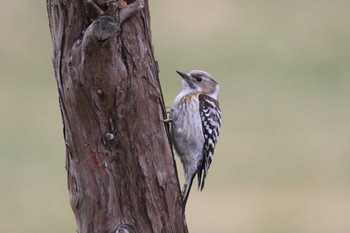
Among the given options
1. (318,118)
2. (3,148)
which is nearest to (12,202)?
(3,148)

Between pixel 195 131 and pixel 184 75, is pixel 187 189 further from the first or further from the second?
pixel 184 75

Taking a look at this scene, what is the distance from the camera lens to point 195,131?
26.7 ft

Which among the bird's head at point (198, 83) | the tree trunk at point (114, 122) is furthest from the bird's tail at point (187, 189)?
the bird's head at point (198, 83)

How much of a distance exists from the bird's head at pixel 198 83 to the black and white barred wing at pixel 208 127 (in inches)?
6.7

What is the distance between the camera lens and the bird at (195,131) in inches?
314

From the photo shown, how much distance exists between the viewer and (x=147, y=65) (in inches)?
257

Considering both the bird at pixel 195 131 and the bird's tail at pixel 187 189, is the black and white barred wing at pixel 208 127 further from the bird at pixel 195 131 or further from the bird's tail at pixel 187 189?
the bird's tail at pixel 187 189

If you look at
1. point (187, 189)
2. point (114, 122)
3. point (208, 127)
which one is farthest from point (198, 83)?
point (114, 122)

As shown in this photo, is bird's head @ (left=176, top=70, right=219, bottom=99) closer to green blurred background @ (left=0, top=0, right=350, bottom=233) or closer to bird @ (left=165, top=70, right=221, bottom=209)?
bird @ (left=165, top=70, right=221, bottom=209)

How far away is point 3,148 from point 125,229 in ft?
36.7

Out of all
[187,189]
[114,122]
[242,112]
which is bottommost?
[187,189]

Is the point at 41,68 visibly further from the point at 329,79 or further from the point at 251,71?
the point at 329,79

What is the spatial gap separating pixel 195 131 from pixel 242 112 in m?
10.8

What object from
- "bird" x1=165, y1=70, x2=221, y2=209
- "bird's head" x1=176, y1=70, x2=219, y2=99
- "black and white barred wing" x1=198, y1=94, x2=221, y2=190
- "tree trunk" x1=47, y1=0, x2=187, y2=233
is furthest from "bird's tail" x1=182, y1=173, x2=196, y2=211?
"bird's head" x1=176, y1=70, x2=219, y2=99
